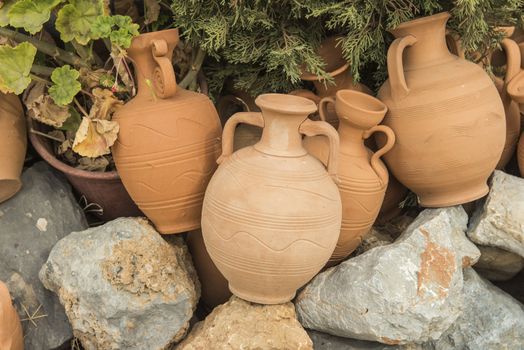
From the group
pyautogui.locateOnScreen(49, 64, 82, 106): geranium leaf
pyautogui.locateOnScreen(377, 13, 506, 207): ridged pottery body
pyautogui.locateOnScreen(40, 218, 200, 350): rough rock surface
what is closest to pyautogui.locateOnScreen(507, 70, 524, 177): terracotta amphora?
pyautogui.locateOnScreen(377, 13, 506, 207): ridged pottery body

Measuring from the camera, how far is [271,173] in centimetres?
219

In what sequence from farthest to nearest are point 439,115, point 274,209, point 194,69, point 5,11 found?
point 194,69, point 439,115, point 5,11, point 274,209

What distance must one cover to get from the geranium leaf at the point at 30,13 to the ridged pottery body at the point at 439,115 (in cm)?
146

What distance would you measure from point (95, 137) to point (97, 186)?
0.34 metres

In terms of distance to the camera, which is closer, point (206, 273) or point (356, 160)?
point (356, 160)

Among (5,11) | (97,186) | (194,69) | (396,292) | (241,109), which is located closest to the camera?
(396,292)

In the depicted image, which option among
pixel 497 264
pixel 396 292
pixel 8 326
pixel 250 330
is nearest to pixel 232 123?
pixel 250 330

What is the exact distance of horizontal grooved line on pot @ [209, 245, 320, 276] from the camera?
220 cm

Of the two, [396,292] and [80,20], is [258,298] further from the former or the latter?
[80,20]

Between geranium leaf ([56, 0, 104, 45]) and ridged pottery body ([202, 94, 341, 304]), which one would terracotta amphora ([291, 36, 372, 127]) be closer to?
ridged pottery body ([202, 94, 341, 304])

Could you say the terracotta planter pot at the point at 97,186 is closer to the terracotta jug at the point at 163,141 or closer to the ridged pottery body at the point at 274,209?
the terracotta jug at the point at 163,141

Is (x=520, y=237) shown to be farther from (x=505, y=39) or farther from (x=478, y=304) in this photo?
(x=505, y=39)

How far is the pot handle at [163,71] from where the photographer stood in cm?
240

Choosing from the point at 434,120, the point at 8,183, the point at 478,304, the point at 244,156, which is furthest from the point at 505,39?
the point at 8,183
